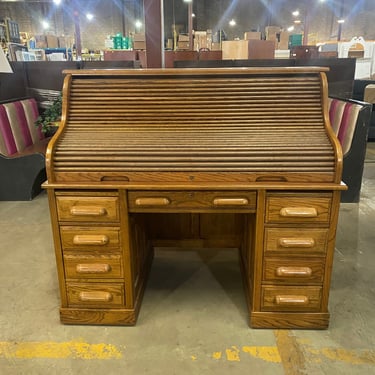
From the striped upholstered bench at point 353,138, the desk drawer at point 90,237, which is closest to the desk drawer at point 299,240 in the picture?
the desk drawer at point 90,237

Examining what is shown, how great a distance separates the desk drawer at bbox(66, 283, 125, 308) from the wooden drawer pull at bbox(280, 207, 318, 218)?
91cm

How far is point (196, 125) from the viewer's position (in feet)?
6.19

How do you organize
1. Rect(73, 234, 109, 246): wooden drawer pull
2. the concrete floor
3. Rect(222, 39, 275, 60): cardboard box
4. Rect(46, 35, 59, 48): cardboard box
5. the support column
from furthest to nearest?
Rect(46, 35, 59, 48): cardboard box → Rect(222, 39, 275, 60): cardboard box → the support column → Rect(73, 234, 109, 246): wooden drawer pull → the concrete floor

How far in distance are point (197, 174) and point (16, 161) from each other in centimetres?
277

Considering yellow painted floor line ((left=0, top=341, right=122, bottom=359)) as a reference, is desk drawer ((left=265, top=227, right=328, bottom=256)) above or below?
above

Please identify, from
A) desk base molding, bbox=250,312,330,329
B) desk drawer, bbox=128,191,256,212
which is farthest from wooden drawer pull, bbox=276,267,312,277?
desk drawer, bbox=128,191,256,212

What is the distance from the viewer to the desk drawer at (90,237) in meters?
1.84

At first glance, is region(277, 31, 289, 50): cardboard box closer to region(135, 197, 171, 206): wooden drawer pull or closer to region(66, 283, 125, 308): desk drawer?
region(135, 197, 171, 206): wooden drawer pull

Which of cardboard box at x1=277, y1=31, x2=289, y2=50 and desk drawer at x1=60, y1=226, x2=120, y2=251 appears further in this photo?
cardboard box at x1=277, y1=31, x2=289, y2=50

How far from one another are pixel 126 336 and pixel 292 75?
5.15ft

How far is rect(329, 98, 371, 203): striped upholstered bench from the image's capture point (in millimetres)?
3590

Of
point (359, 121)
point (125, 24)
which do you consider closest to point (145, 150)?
point (359, 121)

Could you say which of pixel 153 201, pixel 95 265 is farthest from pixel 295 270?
pixel 95 265

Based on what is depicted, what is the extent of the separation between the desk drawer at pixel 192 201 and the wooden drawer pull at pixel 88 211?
0.46 feet
